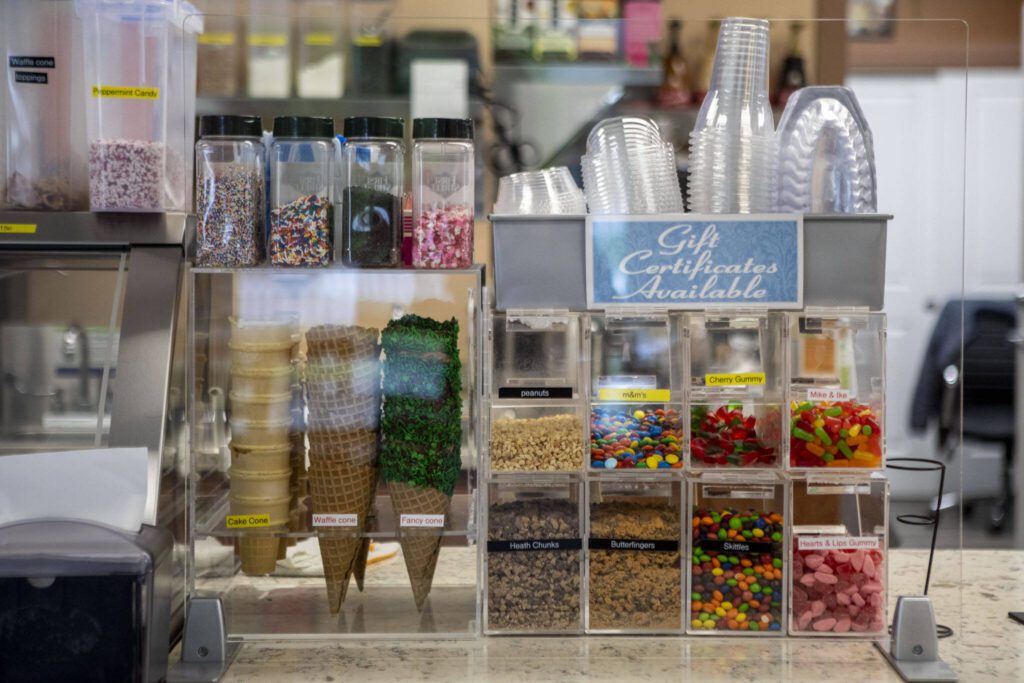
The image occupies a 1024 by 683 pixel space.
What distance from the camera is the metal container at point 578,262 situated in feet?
4.73

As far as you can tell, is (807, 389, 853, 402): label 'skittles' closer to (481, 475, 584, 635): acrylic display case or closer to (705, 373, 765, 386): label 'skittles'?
(705, 373, 765, 386): label 'skittles'

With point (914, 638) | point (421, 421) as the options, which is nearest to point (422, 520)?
point (421, 421)

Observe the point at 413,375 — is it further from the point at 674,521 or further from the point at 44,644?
the point at 44,644

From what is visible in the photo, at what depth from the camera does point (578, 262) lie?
1450mm

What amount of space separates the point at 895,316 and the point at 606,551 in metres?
4.22

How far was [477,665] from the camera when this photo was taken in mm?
1360

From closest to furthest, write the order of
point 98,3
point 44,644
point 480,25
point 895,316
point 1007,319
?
point 44,644 → point 98,3 → point 480,25 → point 1007,319 → point 895,316

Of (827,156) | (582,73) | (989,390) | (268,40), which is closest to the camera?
(827,156)

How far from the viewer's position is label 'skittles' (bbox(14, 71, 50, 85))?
155cm

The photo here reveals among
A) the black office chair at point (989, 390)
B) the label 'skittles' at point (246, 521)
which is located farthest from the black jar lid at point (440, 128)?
the black office chair at point (989, 390)

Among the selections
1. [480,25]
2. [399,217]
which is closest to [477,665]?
[399,217]

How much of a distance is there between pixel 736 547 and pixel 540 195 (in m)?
0.57

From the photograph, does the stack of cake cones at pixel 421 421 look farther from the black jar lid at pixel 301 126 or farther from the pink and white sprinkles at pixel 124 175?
the pink and white sprinkles at pixel 124 175

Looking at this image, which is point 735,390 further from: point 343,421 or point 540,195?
point 343,421
